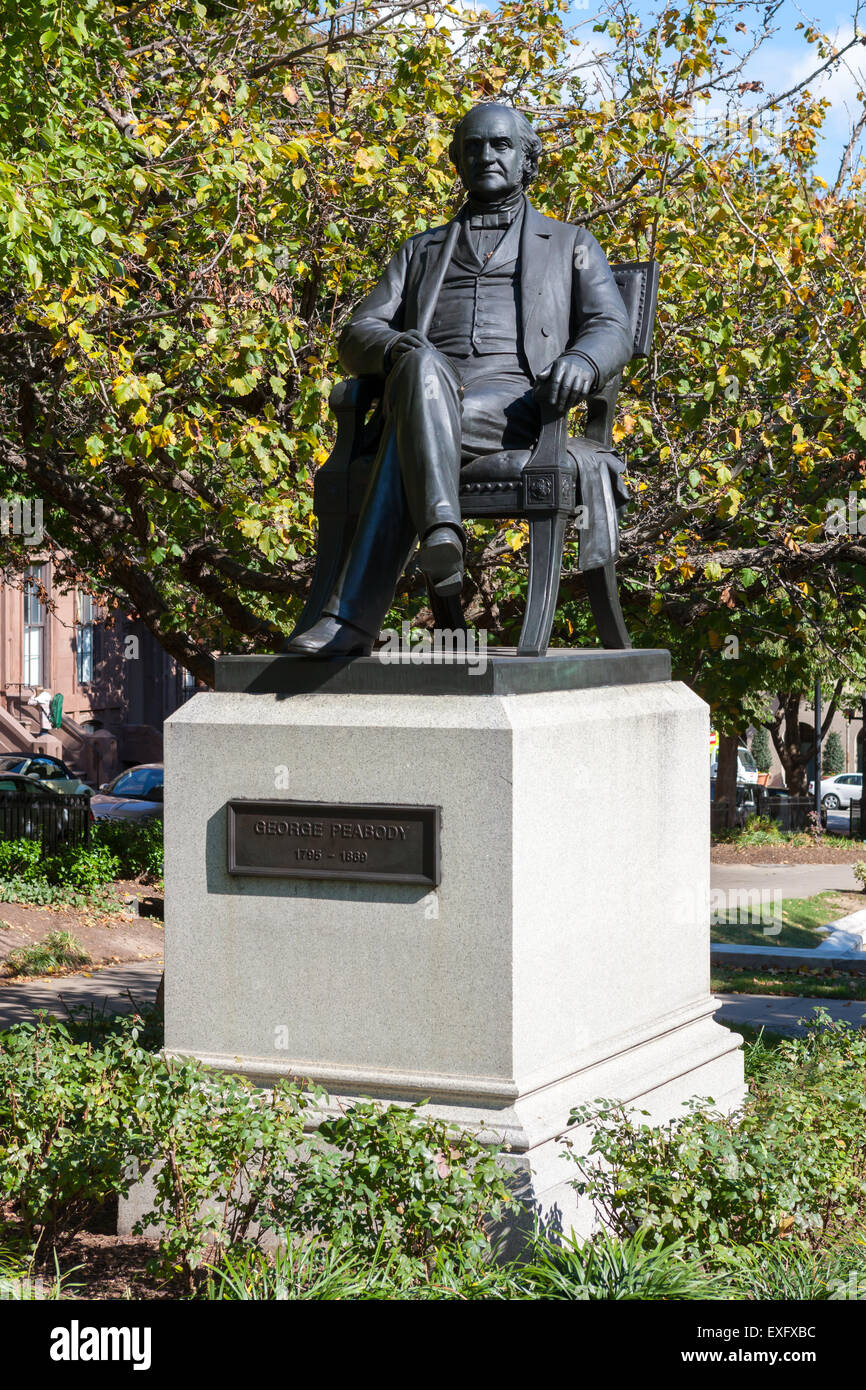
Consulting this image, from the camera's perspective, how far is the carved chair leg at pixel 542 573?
6094mm

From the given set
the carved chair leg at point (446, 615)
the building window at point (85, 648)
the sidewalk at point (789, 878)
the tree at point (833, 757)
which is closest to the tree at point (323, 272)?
the carved chair leg at point (446, 615)

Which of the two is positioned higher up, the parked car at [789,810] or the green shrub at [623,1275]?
the green shrub at [623,1275]

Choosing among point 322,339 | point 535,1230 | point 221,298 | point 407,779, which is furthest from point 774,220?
point 535,1230

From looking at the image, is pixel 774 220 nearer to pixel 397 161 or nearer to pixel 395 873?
pixel 397 161

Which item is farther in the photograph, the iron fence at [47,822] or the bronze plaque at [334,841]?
the iron fence at [47,822]

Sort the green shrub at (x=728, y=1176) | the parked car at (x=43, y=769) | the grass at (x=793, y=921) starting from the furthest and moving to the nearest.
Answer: the parked car at (x=43, y=769) → the grass at (x=793, y=921) → the green shrub at (x=728, y=1176)

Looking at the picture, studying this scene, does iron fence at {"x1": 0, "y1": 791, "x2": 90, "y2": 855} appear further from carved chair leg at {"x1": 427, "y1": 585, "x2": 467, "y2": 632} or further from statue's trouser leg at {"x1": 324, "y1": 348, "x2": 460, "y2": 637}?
statue's trouser leg at {"x1": 324, "y1": 348, "x2": 460, "y2": 637}

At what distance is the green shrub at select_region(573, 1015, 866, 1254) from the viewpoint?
4680 mm

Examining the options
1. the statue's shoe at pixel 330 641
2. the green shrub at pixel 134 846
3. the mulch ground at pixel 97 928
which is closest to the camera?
the statue's shoe at pixel 330 641

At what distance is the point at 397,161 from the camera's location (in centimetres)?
1060

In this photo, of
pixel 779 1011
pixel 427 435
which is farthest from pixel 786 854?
pixel 427 435

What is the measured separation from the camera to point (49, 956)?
41.0 ft

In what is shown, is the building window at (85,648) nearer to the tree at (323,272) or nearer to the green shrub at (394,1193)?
the tree at (323,272)

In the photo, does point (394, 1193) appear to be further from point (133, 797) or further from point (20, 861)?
point (133, 797)
